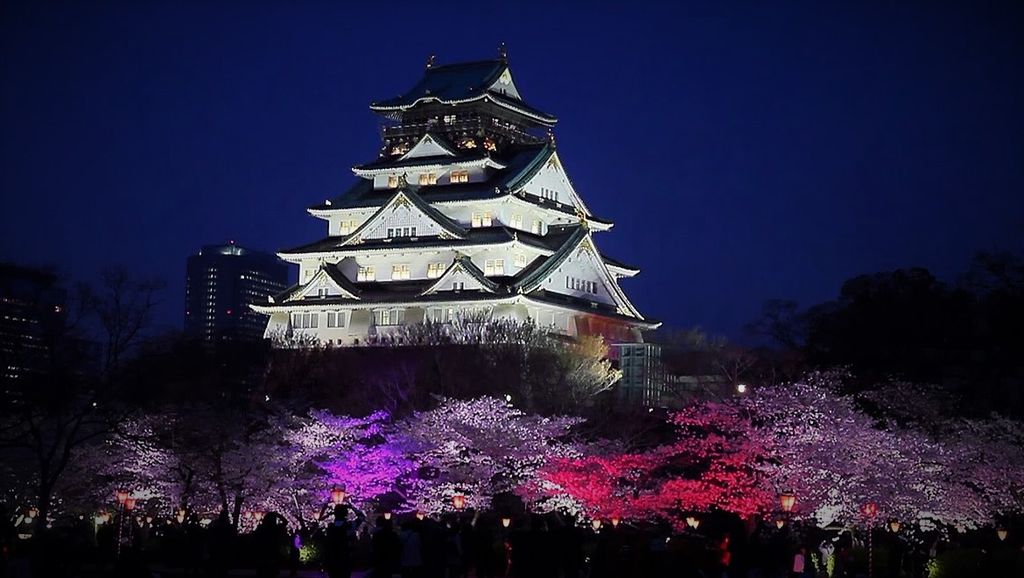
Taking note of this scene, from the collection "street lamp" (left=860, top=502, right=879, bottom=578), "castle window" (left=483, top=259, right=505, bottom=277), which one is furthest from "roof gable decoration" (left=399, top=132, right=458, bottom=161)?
"street lamp" (left=860, top=502, right=879, bottom=578)

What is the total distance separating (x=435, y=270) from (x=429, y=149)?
749cm

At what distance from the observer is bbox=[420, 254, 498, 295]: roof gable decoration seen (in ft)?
228

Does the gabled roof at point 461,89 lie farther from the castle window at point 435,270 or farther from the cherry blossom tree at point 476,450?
the cherry blossom tree at point 476,450

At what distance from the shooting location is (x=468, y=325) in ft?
211

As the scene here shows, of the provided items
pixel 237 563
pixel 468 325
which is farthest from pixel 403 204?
pixel 237 563

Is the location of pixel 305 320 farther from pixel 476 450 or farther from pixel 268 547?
pixel 268 547

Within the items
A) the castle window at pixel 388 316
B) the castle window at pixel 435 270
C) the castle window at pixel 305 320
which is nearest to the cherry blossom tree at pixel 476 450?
the castle window at pixel 388 316

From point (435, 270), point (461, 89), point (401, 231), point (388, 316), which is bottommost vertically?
point (388, 316)

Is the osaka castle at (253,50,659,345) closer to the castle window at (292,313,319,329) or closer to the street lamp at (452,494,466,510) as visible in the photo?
the castle window at (292,313,319,329)

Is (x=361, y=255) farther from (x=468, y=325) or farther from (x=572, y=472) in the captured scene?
(x=572, y=472)

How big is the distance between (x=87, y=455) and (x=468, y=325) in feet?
61.7

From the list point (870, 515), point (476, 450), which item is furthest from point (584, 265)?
point (870, 515)

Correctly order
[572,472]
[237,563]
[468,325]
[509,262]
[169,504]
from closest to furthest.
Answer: [237,563] < [572,472] < [169,504] < [468,325] < [509,262]

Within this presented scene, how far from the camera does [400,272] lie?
7406 cm
